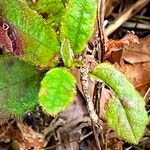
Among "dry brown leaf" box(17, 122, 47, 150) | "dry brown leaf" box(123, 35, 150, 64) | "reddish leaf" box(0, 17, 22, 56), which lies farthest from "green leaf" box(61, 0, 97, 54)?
"dry brown leaf" box(123, 35, 150, 64)

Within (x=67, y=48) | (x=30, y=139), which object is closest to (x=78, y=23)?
(x=67, y=48)

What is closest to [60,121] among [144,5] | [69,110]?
[69,110]

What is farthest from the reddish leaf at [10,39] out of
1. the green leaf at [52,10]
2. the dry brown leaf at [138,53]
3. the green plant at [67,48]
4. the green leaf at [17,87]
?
the dry brown leaf at [138,53]

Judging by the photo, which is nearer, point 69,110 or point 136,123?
point 136,123

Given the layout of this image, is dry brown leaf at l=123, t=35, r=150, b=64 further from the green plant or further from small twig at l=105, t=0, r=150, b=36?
the green plant

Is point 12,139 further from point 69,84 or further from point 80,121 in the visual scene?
point 69,84

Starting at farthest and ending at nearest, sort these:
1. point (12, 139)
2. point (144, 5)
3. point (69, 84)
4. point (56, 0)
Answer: point (144, 5) → point (12, 139) → point (56, 0) → point (69, 84)
